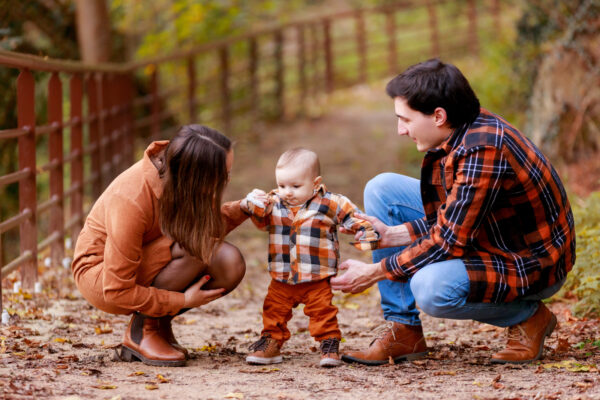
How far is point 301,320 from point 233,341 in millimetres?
724

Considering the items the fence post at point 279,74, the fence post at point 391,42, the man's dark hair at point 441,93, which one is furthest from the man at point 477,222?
the fence post at point 391,42

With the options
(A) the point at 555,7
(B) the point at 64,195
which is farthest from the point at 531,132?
(B) the point at 64,195

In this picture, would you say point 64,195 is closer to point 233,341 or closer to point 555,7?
point 233,341

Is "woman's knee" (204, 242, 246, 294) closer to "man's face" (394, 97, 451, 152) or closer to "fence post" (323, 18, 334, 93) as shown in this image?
"man's face" (394, 97, 451, 152)

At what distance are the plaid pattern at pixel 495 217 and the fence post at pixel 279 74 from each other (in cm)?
856

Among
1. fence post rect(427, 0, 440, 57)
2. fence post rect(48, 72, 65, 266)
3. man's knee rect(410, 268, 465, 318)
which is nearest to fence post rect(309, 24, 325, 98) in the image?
fence post rect(427, 0, 440, 57)

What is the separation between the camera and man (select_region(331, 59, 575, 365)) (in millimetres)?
3088

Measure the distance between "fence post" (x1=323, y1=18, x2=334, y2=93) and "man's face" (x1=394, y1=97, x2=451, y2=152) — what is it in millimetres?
9780

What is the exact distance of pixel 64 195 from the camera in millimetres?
5633

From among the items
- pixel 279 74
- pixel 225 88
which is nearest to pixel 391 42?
pixel 279 74

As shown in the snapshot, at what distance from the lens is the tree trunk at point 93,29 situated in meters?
8.34

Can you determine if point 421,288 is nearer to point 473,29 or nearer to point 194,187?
point 194,187

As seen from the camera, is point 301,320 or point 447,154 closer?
point 447,154

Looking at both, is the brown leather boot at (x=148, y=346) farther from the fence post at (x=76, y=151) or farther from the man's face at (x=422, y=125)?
the fence post at (x=76, y=151)
